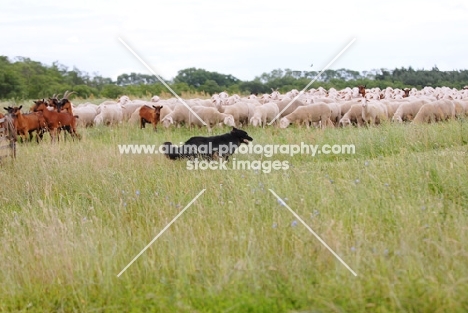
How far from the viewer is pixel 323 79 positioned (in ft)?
146

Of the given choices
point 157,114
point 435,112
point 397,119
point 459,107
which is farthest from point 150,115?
point 459,107

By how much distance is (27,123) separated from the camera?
13453mm

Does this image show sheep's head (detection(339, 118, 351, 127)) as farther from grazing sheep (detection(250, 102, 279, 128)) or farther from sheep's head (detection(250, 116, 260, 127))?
sheep's head (detection(250, 116, 260, 127))

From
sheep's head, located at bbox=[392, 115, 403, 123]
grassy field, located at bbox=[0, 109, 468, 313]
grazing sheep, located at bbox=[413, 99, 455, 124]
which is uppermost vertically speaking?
grazing sheep, located at bbox=[413, 99, 455, 124]

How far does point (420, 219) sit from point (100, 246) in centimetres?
288

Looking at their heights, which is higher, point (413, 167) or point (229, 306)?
point (413, 167)

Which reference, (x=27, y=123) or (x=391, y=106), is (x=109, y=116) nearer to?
(x=27, y=123)

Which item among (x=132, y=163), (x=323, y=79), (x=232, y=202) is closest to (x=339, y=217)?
(x=232, y=202)

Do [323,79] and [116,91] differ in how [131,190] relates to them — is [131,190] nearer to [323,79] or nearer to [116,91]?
[116,91]

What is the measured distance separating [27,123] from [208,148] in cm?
637

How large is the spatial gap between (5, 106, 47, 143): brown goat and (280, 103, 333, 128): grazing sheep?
626cm

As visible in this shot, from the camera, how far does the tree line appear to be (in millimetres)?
32469

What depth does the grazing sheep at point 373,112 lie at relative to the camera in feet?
52.1

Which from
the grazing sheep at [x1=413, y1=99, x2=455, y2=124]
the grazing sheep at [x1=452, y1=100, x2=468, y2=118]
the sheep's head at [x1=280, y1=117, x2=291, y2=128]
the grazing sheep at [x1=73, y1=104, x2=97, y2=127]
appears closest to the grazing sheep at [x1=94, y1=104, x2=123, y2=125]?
the grazing sheep at [x1=73, y1=104, x2=97, y2=127]
